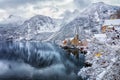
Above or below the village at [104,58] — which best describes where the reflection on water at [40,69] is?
below

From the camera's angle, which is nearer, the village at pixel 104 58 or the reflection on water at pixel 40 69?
the village at pixel 104 58

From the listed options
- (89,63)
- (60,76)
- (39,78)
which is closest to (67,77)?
(60,76)

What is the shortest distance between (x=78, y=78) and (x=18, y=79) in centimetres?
1149

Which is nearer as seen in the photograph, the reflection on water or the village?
the village

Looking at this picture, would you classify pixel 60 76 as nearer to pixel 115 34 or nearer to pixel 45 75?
pixel 45 75

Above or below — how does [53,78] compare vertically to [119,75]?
below

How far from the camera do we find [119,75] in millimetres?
26031

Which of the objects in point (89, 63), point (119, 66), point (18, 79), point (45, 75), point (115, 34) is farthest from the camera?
point (115, 34)

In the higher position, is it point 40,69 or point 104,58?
point 104,58

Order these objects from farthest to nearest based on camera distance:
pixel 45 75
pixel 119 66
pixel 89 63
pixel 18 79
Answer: pixel 89 63
pixel 45 75
pixel 18 79
pixel 119 66

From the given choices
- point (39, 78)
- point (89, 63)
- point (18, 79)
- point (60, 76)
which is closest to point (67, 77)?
point (60, 76)

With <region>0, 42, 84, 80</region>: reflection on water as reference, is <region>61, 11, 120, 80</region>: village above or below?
above

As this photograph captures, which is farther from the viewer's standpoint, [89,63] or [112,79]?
[89,63]

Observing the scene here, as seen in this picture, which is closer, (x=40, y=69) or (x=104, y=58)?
(x=104, y=58)
